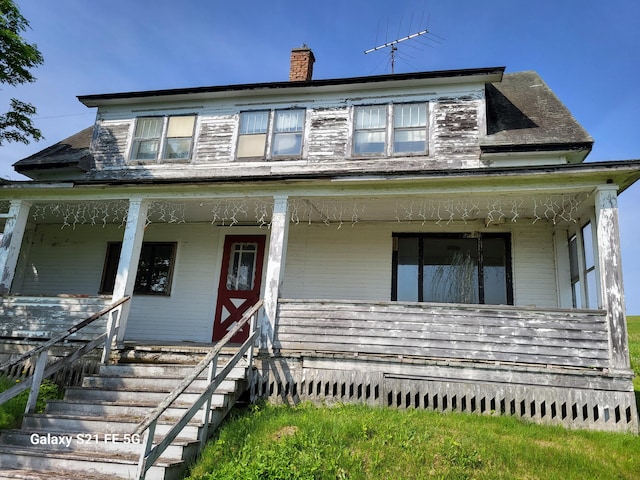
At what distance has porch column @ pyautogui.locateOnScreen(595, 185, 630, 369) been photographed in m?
7.18

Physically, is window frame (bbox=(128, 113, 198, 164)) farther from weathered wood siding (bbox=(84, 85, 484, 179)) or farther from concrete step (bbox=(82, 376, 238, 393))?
concrete step (bbox=(82, 376, 238, 393))

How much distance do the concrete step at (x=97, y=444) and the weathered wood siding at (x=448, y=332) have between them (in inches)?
108

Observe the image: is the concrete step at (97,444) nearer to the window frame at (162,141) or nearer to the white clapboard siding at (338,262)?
the white clapboard siding at (338,262)

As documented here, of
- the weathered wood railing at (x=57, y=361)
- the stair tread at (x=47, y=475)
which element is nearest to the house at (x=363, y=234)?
the weathered wood railing at (x=57, y=361)

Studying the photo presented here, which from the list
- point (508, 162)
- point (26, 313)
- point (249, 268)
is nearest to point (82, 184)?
point (26, 313)

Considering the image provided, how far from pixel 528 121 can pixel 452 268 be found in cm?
367

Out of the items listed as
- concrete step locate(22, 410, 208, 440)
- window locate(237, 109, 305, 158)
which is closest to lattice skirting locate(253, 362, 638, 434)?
concrete step locate(22, 410, 208, 440)

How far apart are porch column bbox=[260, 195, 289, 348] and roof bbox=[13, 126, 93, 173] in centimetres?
624

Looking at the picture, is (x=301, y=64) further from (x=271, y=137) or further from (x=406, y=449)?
(x=406, y=449)

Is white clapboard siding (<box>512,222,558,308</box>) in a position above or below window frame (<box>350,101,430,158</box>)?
below

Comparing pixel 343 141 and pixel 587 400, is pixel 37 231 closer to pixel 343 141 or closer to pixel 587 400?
pixel 343 141

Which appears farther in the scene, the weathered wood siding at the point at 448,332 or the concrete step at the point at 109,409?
the weathered wood siding at the point at 448,332

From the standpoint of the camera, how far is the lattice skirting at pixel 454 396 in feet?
23.3

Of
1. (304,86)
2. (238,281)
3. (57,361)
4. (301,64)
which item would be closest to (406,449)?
(57,361)
